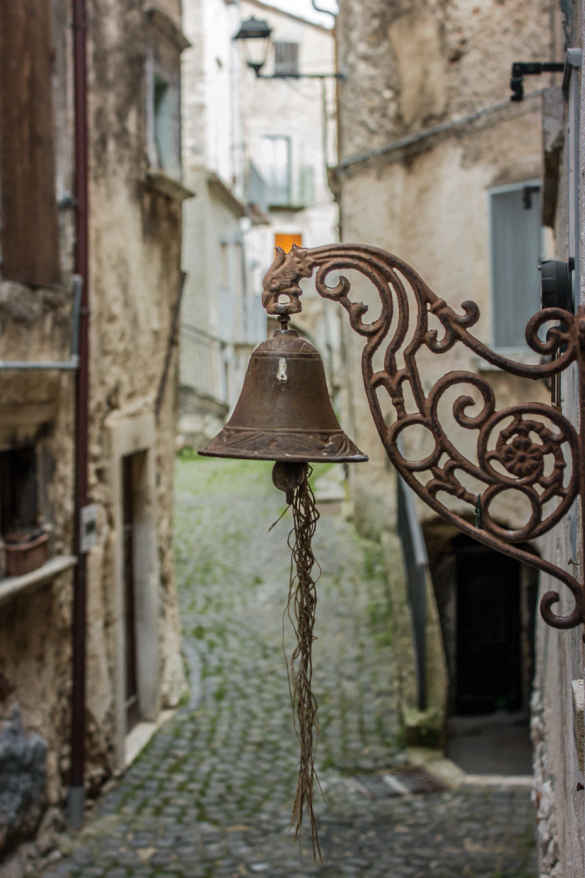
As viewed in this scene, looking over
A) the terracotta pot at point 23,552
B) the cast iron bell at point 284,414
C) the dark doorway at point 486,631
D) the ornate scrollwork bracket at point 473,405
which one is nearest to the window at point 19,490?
the terracotta pot at point 23,552

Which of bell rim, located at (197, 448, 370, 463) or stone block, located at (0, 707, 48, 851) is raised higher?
bell rim, located at (197, 448, 370, 463)

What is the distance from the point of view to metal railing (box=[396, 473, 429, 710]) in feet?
23.7

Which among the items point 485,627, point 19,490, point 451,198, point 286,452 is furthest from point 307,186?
point 286,452

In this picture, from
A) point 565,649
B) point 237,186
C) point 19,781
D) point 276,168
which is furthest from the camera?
point 276,168

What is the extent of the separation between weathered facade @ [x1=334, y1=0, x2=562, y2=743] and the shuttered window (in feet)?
11.5

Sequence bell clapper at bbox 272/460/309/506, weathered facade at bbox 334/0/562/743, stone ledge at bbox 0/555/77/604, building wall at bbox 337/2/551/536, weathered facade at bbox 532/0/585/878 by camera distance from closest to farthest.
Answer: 1. bell clapper at bbox 272/460/309/506
2. weathered facade at bbox 532/0/585/878
3. stone ledge at bbox 0/555/77/604
4. weathered facade at bbox 334/0/562/743
5. building wall at bbox 337/2/551/536

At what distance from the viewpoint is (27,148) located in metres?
4.99

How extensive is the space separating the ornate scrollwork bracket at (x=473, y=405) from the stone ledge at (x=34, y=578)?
3.18 m

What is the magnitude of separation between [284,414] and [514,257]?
6.30 metres

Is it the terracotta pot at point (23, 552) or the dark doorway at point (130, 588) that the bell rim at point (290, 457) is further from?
the dark doorway at point (130, 588)

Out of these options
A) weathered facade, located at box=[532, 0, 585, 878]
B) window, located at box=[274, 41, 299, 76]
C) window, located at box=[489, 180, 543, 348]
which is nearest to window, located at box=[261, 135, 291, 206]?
window, located at box=[274, 41, 299, 76]

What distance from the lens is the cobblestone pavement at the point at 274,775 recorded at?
17.5ft

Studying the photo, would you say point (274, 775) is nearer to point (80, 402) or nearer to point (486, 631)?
point (80, 402)

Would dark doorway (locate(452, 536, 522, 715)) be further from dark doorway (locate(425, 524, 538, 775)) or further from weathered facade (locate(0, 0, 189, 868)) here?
weathered facade (locate(0, 0, 189, 868))
